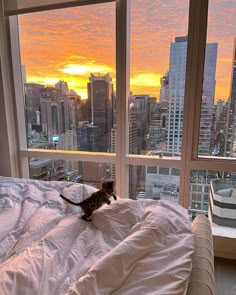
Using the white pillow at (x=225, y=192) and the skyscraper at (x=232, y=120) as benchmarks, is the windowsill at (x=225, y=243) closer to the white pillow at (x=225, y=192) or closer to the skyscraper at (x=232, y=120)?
the white pillow at (x=225, y=192)

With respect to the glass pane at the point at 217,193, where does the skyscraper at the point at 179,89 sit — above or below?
above

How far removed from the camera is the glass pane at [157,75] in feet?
6.54

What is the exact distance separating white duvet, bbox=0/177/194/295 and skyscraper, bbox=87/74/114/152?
0.93 meters

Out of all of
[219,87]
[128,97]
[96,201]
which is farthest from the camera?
[128,97]

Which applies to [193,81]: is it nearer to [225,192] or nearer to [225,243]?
[225,192]

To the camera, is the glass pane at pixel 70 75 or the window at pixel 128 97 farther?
the glass pane at pixel 70 75

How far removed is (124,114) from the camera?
220 centimetres

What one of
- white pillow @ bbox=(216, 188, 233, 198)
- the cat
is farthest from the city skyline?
the cat

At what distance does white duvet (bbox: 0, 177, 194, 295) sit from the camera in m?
0.79

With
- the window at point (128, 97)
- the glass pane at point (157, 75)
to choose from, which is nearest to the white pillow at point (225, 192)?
the window at point (128, 97)

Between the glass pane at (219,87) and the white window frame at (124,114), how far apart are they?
58mm

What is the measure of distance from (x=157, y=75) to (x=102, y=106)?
0.61m

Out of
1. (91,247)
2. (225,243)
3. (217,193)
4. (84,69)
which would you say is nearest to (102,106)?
(84,69)

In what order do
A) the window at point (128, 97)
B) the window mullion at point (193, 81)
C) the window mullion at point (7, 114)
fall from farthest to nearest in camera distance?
the window mullion at point (7, 114) < the window at point (128, 97) < the window mullion at point (193, 81)
